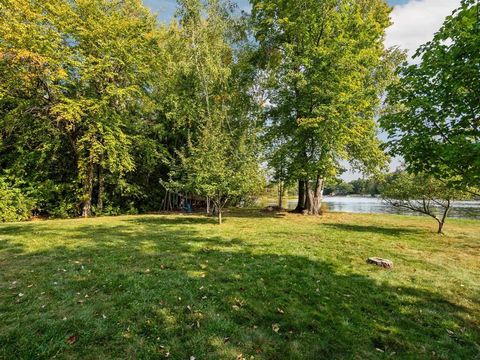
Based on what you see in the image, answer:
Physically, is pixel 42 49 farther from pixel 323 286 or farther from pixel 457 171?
pixel 457 171

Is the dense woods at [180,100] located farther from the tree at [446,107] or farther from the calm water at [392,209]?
the tree at [446,107]

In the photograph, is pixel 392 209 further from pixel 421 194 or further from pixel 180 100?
pixel 180 100

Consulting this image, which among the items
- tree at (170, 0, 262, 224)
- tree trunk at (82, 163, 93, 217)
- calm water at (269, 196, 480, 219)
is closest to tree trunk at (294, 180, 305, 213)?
calm water at (269, 196, 480, 219)

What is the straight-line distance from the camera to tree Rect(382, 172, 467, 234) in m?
10.0

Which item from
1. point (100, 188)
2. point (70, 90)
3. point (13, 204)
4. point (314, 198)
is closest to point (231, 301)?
point (314, 198)

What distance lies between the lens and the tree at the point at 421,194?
10023mm

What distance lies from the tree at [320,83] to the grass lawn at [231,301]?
24.5 ft

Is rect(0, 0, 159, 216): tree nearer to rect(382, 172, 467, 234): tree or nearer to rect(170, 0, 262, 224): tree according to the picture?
rect(170, 0, 262, 224): tree

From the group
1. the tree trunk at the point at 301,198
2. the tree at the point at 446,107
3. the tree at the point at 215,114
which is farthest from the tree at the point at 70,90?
the tree at the point at 446,107


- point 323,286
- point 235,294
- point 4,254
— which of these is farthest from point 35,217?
point 323,286

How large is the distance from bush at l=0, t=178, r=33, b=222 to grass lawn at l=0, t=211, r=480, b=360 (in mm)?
6222

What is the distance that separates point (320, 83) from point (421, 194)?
7444mm

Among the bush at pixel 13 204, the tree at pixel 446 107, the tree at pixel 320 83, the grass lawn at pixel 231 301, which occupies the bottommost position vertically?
the grass lawn at pixel 231 301

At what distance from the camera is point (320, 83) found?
46.9 ft
